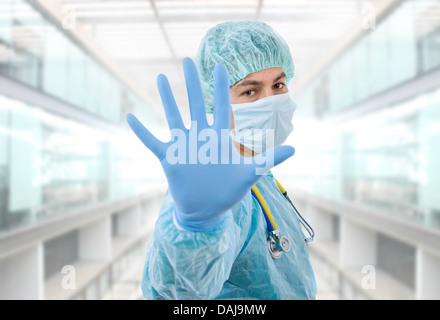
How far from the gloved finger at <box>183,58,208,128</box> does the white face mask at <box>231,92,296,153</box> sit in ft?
1.04

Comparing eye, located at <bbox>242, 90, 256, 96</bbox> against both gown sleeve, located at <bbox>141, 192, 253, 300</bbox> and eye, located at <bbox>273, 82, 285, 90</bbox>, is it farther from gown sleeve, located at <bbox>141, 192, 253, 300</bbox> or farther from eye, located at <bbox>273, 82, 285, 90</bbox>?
gown sleeve, located at <bbox>141, 192, 253, 300</bbox>

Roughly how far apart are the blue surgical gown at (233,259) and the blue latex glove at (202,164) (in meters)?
0.02

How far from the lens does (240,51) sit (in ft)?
2.93

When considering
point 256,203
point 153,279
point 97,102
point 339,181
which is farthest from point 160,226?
point 339,181

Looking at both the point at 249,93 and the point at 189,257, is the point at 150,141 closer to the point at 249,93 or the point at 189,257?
the point at 189,257

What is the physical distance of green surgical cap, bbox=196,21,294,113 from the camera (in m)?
0.87

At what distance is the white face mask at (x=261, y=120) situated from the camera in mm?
839

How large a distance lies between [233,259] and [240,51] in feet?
1.85

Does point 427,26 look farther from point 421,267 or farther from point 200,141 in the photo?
point 200,141

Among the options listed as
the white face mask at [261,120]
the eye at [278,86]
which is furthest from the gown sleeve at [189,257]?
the eye at [278,86]

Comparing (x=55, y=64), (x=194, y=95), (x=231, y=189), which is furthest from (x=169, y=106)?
(x=55, y=64)

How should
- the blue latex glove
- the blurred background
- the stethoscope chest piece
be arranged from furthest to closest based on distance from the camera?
the blurred background → the stethoscope chest piece → the blue latex glove

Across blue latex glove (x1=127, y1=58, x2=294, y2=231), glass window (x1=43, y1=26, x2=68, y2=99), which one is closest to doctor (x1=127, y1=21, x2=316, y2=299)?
blue latex glove (x1=127, y1=58, x2=294, y2=231)

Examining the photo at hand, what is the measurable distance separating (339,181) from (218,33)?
3.94 m
